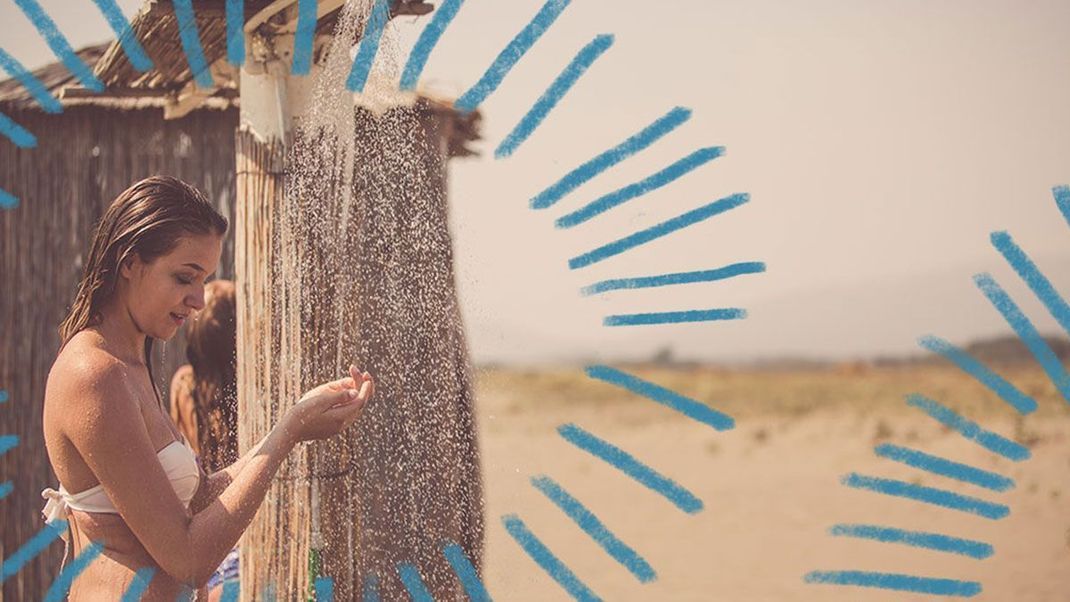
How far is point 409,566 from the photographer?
14.8 feet

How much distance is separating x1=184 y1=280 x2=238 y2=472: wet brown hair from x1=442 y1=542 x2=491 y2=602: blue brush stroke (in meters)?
0.99

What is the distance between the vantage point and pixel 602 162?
4.39 metres

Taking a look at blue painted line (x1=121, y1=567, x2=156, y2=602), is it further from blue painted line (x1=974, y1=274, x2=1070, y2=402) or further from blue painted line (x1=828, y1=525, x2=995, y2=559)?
blue painted line (x1=828, y1=525, x2=995, y2=559)

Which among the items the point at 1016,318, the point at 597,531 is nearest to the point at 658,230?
the point at 1016,318

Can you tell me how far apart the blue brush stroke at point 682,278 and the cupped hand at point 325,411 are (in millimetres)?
1809

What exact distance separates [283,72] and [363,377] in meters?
1.24

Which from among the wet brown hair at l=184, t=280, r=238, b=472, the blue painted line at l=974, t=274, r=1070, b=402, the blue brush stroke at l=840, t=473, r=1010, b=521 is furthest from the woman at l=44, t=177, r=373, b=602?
the blue brush stroke at l=840, t=473, r=1010, b=521

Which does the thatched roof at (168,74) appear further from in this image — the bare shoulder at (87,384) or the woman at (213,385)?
the bare shoulder at (87,384)

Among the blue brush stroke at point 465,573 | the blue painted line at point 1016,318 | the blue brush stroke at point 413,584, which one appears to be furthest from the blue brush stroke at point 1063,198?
the blue brush stroke at point 413,584

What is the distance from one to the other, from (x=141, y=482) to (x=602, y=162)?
97.5 inches

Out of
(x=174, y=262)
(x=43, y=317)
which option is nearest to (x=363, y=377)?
(x=174, y=262)

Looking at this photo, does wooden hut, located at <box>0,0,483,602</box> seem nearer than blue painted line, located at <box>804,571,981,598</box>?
Yes

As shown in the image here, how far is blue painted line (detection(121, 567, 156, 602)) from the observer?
245 centimetres

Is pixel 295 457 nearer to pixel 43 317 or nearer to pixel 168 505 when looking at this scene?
pixel 168 505
